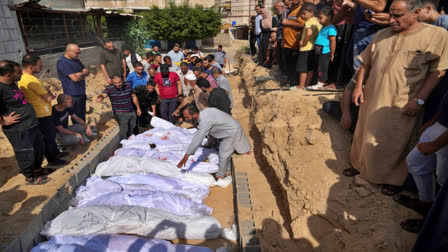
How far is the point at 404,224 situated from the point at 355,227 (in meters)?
0.39

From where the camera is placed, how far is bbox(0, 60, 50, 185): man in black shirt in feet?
10.7

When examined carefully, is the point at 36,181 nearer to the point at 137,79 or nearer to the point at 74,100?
the point at 74,100

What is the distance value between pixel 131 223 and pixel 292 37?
4.66m

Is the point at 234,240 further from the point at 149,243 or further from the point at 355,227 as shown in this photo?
the point at 355,227

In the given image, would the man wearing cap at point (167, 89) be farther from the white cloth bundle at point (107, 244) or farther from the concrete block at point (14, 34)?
the concrete block at point (14, 34)

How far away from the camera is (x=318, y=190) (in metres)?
2.86

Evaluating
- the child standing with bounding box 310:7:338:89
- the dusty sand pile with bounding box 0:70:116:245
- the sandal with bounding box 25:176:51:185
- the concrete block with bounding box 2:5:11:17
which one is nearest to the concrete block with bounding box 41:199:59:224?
the dusty sand pile with bounding box 0:70:116:245

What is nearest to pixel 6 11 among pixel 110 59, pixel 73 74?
pixel 110 59

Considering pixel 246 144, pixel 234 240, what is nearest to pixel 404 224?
pixel 234 240

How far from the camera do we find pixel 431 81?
221cm

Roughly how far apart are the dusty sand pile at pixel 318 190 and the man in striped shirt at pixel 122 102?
9.57ft

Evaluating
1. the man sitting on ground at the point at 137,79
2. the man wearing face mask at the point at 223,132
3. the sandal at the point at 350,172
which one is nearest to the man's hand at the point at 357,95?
the sandal at the point at 350,172

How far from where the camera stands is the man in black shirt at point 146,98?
6.53 metres

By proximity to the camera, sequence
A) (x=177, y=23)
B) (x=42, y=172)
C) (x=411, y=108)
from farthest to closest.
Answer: (x=177, y=23) < (x=42, y=172) < (x=411, y=108)
